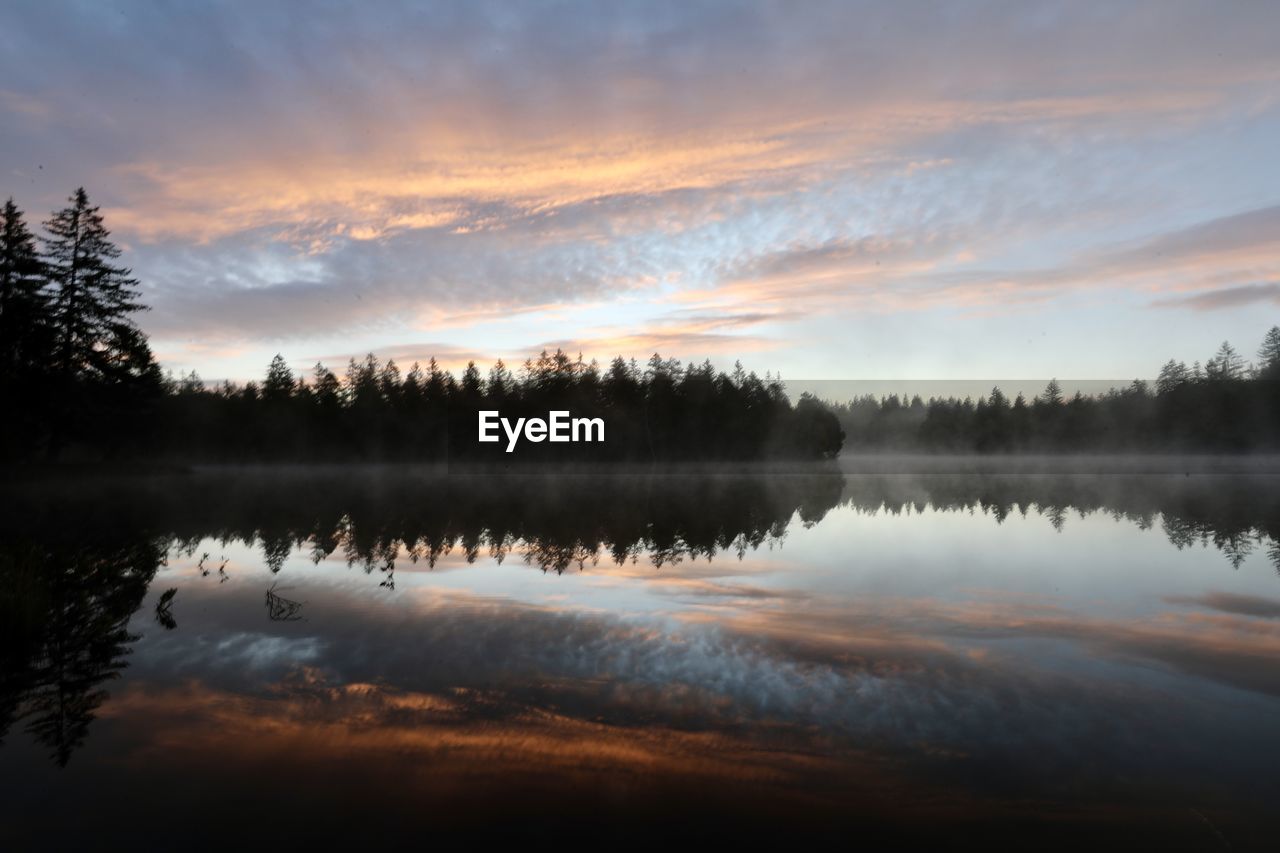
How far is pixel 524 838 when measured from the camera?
588 centimetres

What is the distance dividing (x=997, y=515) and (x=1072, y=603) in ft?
65.9

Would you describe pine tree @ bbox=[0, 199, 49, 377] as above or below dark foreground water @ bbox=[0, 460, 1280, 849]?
above

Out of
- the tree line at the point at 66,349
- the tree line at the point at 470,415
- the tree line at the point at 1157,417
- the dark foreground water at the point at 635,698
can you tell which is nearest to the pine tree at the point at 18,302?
the tree line at the point at 66,349

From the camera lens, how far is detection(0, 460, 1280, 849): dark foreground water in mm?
6246

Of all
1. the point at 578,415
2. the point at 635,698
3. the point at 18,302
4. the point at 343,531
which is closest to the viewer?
the point at 635,698

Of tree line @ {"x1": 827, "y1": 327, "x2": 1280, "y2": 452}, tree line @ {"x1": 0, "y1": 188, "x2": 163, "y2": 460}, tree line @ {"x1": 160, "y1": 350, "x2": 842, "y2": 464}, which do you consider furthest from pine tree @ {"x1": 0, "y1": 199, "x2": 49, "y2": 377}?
tree line @ {"x1": 827, "y1": 327, "x2": 1280, "y2": 452}

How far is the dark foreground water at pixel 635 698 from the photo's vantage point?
20.5ft

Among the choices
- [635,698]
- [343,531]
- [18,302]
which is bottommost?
[635,698]

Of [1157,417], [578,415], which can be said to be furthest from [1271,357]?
[578,415]

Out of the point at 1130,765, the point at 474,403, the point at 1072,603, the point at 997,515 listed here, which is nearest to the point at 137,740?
the point at 1130,765

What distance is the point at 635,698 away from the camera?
354 inches

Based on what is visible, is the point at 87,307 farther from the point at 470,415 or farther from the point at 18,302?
the point at 470,415

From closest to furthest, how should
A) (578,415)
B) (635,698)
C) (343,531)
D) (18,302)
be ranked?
(635,698) → (343,531) → (18,302) → (578,415)

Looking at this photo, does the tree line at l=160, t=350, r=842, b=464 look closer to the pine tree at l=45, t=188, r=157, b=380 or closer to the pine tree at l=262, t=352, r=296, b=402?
the pine tree at l=262, t=352, r=296, b=402
